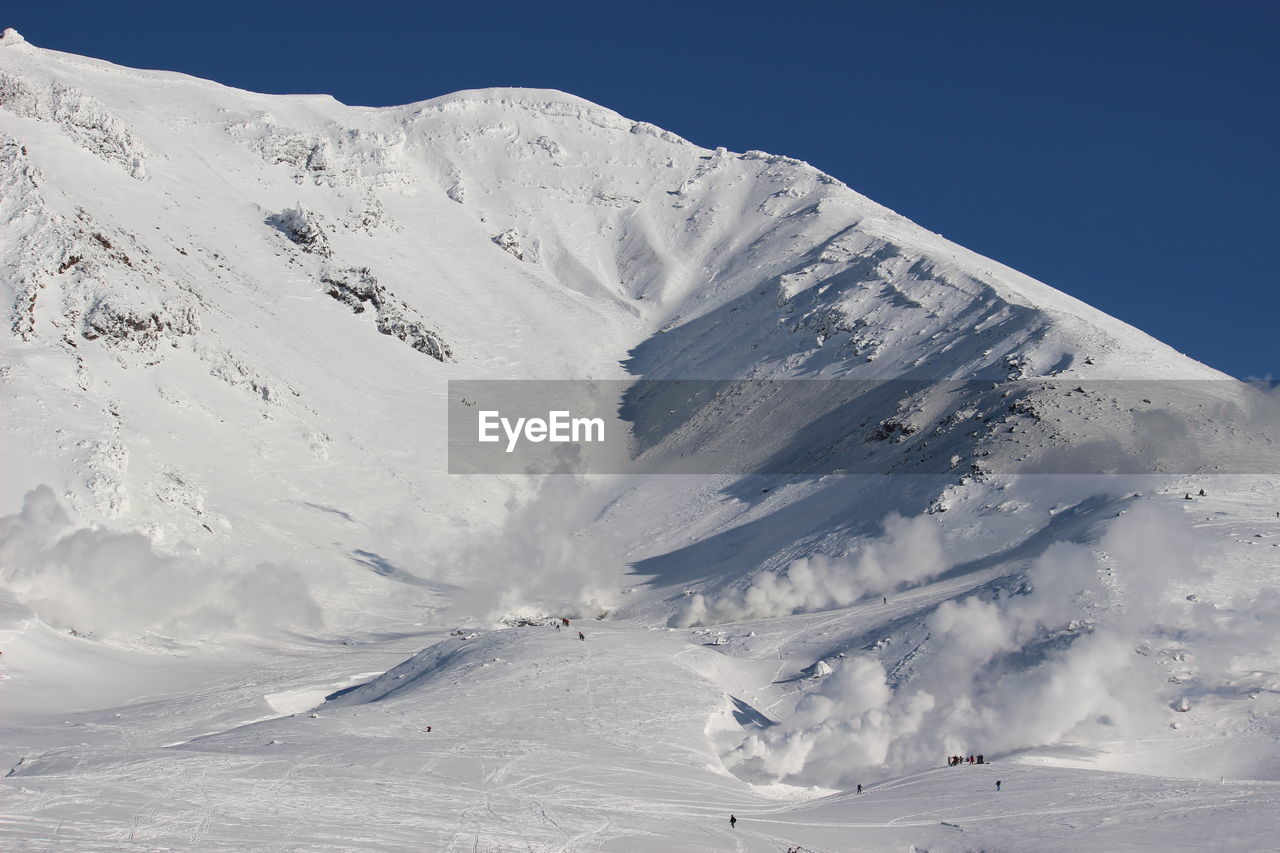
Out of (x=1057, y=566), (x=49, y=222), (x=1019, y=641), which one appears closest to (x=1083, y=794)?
(x=1019, y=641)

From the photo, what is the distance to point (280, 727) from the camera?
45.5 m

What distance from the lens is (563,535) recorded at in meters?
92.8

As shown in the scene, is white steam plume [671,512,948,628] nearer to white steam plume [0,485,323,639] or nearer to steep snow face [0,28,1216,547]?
steep snow face [0,28,1216,547]

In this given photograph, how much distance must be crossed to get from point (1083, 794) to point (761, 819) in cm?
981

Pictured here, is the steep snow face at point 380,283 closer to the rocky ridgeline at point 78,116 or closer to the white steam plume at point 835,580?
the rocky ridgeline at point 78,116

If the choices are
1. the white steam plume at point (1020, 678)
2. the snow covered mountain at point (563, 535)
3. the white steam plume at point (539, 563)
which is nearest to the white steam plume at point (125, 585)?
the snow covered mountain at point (563, 535)

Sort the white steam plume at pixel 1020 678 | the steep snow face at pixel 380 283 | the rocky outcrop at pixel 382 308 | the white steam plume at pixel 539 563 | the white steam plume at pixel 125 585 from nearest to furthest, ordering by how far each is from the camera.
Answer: the white steam plume at pixel 1020 678
the white steam plume at pixel 125 585
the white steam plume at pixel 539 563
the steep snow face at pixel 380 283
the rocky outcrop at pixel 382 308

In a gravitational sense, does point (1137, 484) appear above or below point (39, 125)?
below

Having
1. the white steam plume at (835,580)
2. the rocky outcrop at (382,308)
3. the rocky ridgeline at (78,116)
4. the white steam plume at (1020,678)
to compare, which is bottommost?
the white steam plume at (1020,678)

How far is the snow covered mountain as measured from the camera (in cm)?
3809

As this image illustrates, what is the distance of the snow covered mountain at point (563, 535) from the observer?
1500 inches

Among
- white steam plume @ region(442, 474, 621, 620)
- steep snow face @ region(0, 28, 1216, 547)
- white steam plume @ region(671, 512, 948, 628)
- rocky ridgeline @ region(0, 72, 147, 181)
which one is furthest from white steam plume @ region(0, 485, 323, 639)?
rocky ridgeline @ region(0, 72, 147, 181)

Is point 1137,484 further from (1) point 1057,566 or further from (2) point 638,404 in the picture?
(2) point 638,404

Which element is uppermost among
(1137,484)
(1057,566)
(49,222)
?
(49,222)
